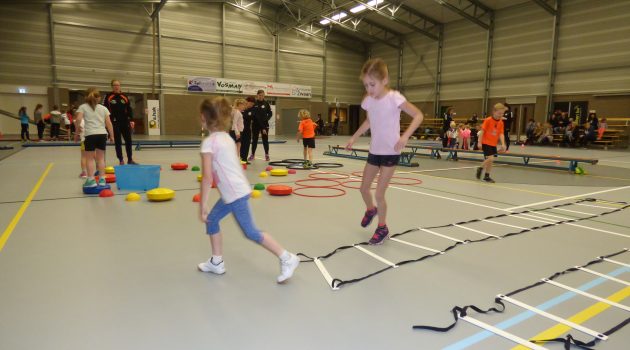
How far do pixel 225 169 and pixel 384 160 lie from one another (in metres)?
1.51

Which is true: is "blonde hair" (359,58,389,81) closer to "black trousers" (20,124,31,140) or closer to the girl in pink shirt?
the girl in pink shirt

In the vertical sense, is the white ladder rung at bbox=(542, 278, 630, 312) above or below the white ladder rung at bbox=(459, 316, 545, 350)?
above

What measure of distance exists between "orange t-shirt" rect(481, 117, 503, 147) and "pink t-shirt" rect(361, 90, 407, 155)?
14.7 feet

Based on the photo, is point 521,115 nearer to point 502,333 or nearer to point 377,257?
point 377,257

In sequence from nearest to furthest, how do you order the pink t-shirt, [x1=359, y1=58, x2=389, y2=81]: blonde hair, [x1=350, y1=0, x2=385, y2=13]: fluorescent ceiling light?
[x1=359, y1=58, x2=389, y2=81]: blonde hair, the pink t-shirt, [x1=350, y1=0, x2=385, y2=13]: fluorescent ceiling light

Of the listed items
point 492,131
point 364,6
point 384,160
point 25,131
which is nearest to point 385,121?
point 384,160

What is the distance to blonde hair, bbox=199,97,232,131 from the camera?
8.28 ft

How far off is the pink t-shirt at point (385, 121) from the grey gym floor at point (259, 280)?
92 centimetres

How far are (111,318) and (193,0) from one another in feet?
79.3

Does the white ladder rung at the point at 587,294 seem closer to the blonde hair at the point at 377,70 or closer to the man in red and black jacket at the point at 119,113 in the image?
the blonde hair at the point at 377,70

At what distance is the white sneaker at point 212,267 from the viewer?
277 centimetres

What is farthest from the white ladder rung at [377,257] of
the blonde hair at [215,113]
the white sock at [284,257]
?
the blonde hair at [215,113]

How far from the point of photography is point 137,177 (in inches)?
226

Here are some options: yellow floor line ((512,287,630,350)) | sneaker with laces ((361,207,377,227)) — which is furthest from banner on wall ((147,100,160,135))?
yellow floor line ((512,287,630,350))
